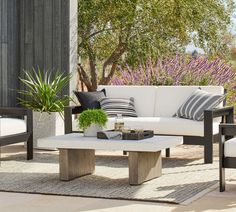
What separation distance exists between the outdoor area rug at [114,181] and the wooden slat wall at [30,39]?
2.22 metres

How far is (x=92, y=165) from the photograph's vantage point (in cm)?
632

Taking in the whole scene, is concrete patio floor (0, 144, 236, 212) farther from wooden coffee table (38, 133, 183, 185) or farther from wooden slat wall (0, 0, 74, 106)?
wooden slat wall (0, 0, 74, 106)

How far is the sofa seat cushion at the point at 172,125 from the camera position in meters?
7.02

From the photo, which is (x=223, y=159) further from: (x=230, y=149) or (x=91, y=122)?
(x=91, y=122)

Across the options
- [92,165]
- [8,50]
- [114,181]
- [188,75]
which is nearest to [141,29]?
[188,75]

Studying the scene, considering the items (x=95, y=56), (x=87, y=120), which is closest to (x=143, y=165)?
(x=87, y=120)

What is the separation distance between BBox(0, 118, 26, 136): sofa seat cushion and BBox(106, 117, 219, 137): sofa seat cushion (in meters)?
1.13

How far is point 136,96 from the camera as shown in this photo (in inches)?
318

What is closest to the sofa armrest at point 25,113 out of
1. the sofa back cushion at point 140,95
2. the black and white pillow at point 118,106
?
the black and white pillow at point 118,106

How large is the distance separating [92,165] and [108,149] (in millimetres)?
649

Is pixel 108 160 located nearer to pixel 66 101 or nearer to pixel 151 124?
pixel 151 124

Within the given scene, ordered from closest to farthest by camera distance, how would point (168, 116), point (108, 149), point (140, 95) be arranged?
point (108, 149)
point (168, 116)
point (140, 95)

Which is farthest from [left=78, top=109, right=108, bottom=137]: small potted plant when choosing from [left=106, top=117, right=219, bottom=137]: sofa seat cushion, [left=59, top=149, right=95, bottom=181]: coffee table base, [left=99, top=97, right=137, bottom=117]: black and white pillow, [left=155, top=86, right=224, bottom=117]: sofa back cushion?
[left=155, top=86, right=224, bottom=117]: sofa back cushion

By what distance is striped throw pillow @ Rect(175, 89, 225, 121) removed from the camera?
718 cm
